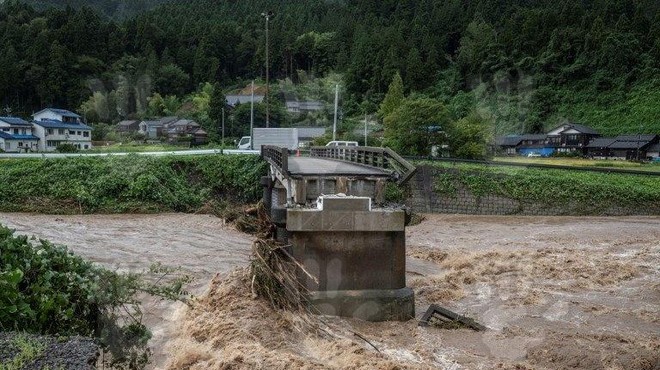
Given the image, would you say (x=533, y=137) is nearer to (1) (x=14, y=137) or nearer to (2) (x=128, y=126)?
(2) (x=128, y=126)

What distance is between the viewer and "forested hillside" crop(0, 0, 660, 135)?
68000 mm

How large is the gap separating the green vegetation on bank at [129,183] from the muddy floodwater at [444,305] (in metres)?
2.76

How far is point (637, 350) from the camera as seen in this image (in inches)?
437

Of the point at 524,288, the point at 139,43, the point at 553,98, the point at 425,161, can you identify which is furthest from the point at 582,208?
the point at 139,43

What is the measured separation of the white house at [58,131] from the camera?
1973 inches

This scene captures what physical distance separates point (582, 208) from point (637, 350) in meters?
22.7

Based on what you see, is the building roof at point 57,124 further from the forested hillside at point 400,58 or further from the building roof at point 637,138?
the building roof at point 637,138

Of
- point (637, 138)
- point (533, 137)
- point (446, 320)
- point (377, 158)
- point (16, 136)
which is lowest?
point (446, 320)

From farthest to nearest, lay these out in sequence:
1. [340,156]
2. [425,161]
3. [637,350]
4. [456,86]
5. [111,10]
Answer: [111,10], [456,86], [425,161], [340,156], [637,350]

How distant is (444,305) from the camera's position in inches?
567

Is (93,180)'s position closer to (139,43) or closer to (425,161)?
(425,161)

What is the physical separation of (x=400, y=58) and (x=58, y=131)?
4908cm

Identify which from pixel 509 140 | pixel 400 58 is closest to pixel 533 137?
pixel 509 140

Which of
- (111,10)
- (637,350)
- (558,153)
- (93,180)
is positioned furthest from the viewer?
(111,10)
